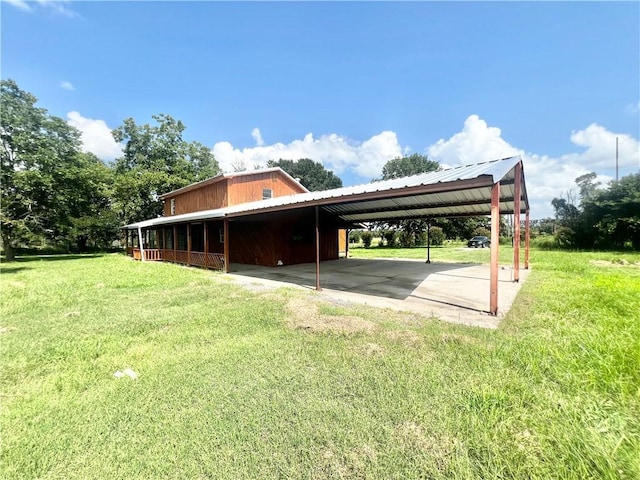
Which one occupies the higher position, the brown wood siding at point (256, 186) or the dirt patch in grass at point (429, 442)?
the brown wood siding at point (256, 186)

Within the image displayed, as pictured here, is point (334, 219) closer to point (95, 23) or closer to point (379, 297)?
point (379, 297)

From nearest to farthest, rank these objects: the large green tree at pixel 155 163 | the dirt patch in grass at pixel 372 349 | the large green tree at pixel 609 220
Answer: the dirt patch in grass at pixel 372 349 → the large green tree at pixel 609 220 → the large green tree at pixel 155 163

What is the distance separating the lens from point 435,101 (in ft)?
53.5

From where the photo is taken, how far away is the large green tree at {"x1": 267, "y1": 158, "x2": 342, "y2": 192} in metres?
45.6

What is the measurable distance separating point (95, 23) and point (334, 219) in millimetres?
12240

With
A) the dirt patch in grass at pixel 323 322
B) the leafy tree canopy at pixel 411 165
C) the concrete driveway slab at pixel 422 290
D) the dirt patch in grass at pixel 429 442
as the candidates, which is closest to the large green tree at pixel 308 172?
the leafy tree canopy at pixel 411 165

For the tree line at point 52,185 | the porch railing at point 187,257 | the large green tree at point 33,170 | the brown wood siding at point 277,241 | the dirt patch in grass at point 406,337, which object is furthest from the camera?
the tree line at point 52,185

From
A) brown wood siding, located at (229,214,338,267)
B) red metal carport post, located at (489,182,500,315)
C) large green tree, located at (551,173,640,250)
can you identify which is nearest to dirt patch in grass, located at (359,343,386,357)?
red metal carport post, located at (489,182,500,315)

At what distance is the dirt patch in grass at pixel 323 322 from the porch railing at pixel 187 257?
8.18 m

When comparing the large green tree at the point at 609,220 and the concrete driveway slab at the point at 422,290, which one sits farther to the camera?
the large green tree at the point at 609,220

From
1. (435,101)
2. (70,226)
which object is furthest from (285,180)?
(70,226)

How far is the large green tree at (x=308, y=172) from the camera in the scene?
4562cm

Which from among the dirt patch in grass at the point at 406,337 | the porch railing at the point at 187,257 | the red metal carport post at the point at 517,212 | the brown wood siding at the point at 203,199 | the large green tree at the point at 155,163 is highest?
the large green tree at the point at 155,163

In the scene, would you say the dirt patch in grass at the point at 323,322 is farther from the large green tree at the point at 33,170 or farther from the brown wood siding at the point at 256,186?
the large green tree at the point at 33,170
